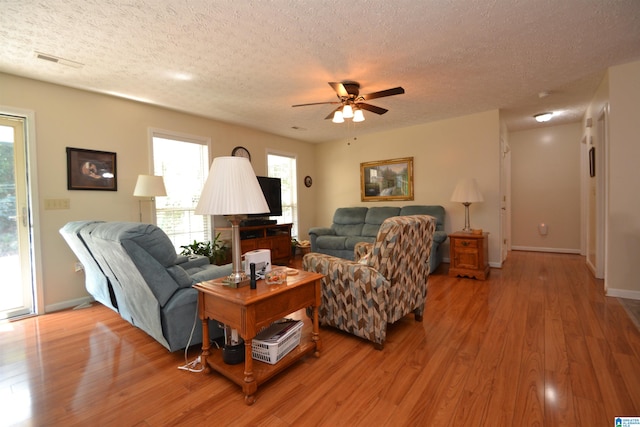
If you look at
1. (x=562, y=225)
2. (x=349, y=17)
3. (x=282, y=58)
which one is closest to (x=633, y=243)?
(x=562, y=225)

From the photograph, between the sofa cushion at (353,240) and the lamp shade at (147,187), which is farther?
the sofa cushion at (353,240)

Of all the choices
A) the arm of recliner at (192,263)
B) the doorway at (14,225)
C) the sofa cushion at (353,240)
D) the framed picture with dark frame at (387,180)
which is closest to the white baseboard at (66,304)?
the doorway at (14,225)

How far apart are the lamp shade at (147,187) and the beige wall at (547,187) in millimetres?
6614

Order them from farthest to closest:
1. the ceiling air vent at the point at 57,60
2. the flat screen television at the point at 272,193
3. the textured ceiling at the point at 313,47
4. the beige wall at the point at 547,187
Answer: the beige wall at the point at 547,187 → the flat screen television at the point at 272,193 → the ceiling air vent at the point at 57,60 → the textured ceiling at the point at 313,47

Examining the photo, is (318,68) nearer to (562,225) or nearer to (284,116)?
(284,116)

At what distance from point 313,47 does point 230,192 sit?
1604 millimetres

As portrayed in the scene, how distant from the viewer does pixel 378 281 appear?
82.7 inches

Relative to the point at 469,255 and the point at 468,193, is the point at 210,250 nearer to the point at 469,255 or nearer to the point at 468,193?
the point at 469,255

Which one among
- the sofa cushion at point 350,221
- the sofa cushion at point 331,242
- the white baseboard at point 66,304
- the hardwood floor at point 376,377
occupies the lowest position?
the hardwood floor at point 376,377

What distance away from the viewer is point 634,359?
1.93 metres

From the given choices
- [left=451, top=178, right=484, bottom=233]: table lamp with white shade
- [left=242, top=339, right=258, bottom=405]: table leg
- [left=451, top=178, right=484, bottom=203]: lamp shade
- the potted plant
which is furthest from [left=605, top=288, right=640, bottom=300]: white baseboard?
the potted plant

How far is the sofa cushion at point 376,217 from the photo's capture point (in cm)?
522

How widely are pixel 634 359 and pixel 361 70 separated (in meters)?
3.14

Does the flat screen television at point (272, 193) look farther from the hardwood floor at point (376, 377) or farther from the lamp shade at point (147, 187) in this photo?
the hardwood floor at point (376, 377)
